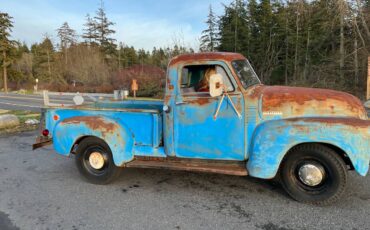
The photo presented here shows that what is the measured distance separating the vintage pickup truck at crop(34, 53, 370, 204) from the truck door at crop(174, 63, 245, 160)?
0.01m

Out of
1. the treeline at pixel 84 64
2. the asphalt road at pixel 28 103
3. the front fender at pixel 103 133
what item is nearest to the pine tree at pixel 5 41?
the treeline at pixel 84 64

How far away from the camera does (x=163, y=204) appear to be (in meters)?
3.91

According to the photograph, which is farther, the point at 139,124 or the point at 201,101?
the point at 139,124

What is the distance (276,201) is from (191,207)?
1169 mm

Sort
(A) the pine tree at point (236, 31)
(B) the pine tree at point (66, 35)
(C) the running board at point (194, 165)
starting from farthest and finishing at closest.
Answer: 1. (B) the pine tree at point (66, 35)
2. (A) the pine tree at point (236, 31)
3. (C) the running board at point (194, 165)

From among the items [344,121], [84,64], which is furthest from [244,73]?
[84,64]

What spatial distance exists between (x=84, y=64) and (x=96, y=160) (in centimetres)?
3796

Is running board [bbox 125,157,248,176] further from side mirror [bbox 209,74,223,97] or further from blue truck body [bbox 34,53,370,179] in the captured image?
side mirror [bbox 209,74,223,97]

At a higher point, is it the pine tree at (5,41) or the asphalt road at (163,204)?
the pine tree at (5,41)

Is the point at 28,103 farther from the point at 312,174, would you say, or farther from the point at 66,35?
the point at 66,35

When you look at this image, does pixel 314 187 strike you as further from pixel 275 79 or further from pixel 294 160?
pixel 275 79

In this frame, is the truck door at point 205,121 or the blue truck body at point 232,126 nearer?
the blue truck body at point 232,126

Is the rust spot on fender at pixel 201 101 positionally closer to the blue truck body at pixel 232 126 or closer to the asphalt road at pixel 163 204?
the blue truck body at pixel 232 126

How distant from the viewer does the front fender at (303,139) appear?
344 centimetres
